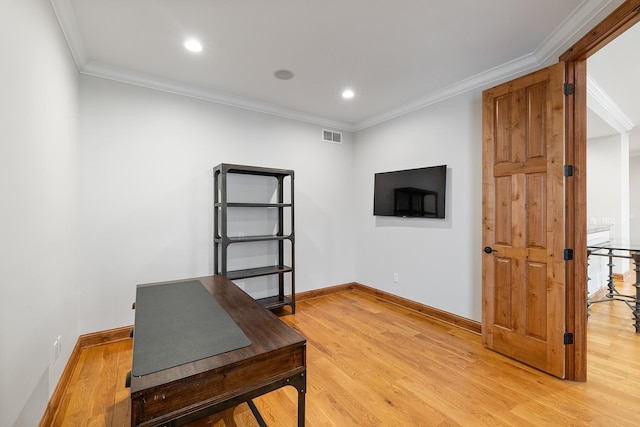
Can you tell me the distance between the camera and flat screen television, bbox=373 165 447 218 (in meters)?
3.41

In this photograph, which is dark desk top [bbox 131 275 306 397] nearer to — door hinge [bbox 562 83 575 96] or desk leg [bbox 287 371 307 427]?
desk leg [bbox 287 371 307 427]

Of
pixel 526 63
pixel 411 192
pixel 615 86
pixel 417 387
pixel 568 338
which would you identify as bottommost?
pixel 417 387

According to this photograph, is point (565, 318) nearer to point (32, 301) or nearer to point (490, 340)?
point (490, 340)

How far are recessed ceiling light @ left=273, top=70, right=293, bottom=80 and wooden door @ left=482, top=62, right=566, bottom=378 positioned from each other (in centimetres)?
197

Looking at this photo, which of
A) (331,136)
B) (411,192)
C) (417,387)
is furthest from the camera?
(331,136)

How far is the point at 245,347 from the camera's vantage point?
1.27m

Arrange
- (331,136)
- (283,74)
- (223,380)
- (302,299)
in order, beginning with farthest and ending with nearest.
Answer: (331,136), (302,299), (283,74), (223,380)

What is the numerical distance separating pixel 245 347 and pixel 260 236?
93.8 inches

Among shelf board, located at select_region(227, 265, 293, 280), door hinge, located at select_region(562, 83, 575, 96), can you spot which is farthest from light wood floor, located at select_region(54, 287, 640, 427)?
door hinge, located at select_region(562, 83, 575, 96)

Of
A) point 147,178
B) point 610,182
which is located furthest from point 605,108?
point 147,178

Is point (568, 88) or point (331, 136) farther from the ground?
point (331, 136)

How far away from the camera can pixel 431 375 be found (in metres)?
2.30

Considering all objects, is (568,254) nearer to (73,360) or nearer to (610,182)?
(610,182)

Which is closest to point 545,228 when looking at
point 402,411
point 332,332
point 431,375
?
point 431,375
